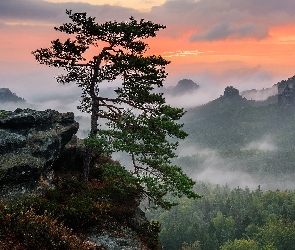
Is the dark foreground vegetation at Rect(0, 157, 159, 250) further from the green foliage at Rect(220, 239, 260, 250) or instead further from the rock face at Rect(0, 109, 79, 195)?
the green foliage at Rect(220, 239, 260, 250)

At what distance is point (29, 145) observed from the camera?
55.3 ft

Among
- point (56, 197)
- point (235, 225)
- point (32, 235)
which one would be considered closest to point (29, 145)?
point (56, 197)

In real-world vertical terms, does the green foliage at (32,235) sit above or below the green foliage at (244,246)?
above

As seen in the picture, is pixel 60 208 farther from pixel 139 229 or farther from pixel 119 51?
pixel 119 51

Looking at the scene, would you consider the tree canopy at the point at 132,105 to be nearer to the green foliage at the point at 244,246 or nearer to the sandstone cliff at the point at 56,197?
the sandstone cliff at the point at 56,197

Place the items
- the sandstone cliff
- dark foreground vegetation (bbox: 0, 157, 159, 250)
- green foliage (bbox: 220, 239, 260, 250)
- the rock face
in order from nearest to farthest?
dark foreground vegetation (bbox: 0, 157, 159, 250) → the sandstone cliff → the rock face → green foliage (bbox: 220, 239, 260, 250)

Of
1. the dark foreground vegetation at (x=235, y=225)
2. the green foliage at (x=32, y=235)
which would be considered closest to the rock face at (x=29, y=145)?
the green foliage at (x=32, y=235)

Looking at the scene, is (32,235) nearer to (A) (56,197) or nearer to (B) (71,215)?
(B) (71,215)

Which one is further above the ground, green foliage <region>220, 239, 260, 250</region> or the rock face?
the rock face

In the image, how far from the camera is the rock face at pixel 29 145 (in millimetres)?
15484

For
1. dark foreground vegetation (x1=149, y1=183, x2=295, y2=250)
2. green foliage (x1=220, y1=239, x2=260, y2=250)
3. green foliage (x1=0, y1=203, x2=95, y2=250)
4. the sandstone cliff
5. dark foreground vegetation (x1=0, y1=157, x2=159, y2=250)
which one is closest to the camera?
green foliage (x1=0, y1=203, x2=95, y2=250)

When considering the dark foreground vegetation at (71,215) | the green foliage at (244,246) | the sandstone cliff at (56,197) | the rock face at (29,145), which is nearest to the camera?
the dark foreground vegetation at (71,215)

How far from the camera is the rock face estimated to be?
50.8 ft

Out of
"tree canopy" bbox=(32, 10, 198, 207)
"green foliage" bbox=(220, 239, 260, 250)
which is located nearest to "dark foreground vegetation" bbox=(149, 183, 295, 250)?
"green foliage" bbox=(220, 239, 260, 250)
